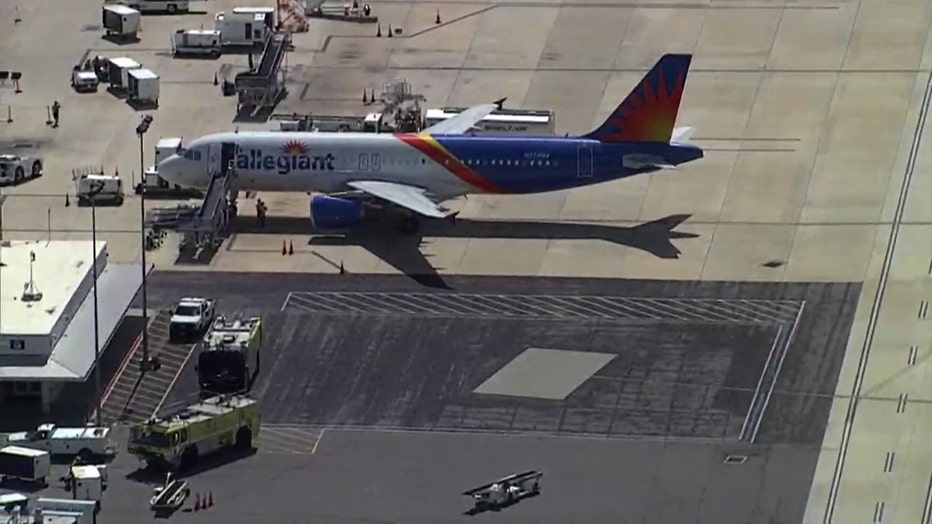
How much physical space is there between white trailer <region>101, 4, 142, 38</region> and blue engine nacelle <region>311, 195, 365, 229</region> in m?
37.6

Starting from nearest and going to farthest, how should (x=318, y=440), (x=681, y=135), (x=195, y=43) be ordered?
(x=318, y=440) < (x=681, y=135) < (x=195, y=43)

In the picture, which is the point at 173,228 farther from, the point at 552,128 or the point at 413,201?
the point at 552,128

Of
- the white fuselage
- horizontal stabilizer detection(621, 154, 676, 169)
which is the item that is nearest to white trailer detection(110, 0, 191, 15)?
the white fuselage

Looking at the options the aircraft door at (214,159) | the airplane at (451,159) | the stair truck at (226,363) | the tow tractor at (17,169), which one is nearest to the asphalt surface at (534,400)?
the stair truck at (226,363)

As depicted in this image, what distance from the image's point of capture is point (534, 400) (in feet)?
414

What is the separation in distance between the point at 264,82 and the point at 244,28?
12.4 meters

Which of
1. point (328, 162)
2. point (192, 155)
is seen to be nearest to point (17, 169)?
point (192, 155)

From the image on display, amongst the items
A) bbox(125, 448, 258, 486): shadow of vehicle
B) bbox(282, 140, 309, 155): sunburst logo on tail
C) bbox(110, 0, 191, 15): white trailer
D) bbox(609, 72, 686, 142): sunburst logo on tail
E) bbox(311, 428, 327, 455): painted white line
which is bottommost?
bbox(110, 0, 191, 15): white trailer

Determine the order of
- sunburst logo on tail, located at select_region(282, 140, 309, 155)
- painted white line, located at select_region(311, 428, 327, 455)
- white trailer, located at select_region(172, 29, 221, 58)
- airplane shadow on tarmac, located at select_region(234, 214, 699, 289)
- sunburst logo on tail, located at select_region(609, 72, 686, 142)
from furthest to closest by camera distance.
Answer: white trailer, located at select_region(172, 29, 221, 58)
sunburst logo on tail, located at select_region(282, 140, 309, 155)
sunburst logo on tail, located at select_region(609, 72, 686, 142)
airplane shadow on tarmac, located at select_region(234, 214, 699, 289)
painted white line, located at select_region(311, 428, 327, 455)

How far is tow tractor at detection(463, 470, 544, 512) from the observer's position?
376 feet

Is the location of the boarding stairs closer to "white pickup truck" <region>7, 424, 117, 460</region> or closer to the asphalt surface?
the asphalt surface

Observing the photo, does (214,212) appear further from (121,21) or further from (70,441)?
(121,21)

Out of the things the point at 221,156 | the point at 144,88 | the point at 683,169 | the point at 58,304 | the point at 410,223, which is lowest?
the point at 144,88

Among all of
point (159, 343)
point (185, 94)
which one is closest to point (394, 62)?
point (185, 94)
